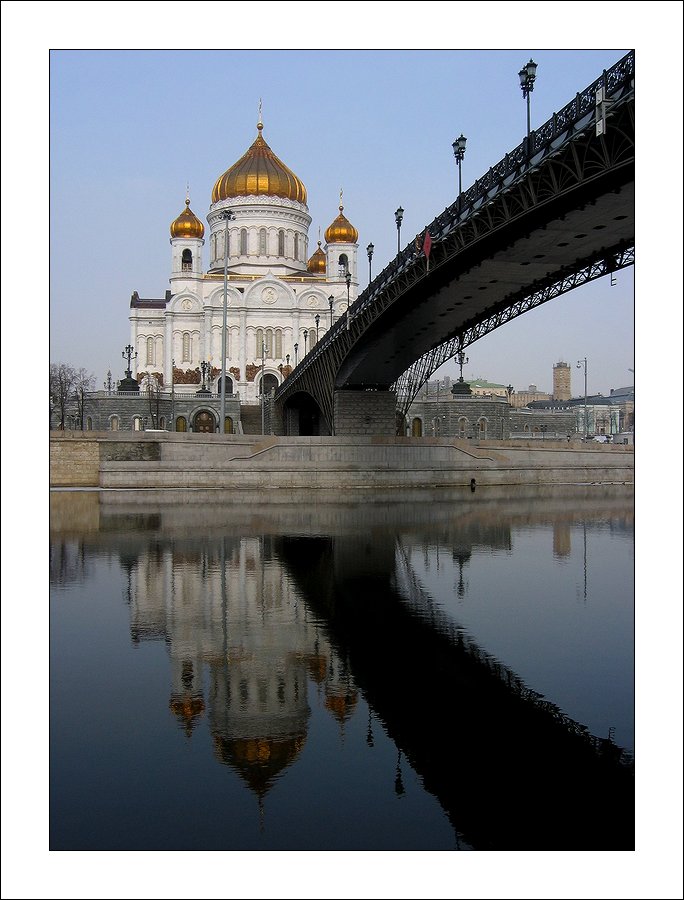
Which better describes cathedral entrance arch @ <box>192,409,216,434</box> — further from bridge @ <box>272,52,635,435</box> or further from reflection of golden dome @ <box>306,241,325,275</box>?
bridge @ <box>272,52,635,435</box>

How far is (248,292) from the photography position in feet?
337

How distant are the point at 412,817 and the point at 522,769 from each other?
1354 mm

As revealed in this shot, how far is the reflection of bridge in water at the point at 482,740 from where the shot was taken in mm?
6863

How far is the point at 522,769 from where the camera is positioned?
7.91 m

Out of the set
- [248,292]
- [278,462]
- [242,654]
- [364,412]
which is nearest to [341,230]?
[248,292]

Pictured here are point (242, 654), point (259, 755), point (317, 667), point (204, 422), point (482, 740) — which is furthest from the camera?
point (204, 422)

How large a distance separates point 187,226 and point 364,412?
218 ft

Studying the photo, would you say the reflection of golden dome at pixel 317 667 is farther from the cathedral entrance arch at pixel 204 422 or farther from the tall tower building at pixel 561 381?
the tall tower building at pixel 561 381

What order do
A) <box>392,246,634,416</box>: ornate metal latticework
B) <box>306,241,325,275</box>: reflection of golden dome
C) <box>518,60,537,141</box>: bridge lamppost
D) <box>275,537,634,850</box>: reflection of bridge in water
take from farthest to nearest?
1. <box>306,241,325,275</box>: reflection of golden dome
2. <box>392,246,634,416</box>: ornate metal latticework
3. <box>518,60,537,141</box>: bridge lamppost
4. <box>275,537,634,850</box>: reflection of bridge in water

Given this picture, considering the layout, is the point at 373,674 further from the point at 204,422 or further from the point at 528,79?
the point at 204,422

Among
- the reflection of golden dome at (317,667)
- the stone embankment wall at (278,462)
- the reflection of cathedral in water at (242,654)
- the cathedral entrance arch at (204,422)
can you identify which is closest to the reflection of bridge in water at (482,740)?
the reflection of golden dome at (317,667)

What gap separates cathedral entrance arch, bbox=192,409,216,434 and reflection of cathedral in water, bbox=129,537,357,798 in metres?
68.6

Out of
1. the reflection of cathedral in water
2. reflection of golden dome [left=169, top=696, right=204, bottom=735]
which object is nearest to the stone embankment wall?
the reflection of cathedral in water

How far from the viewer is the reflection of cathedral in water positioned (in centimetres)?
882
